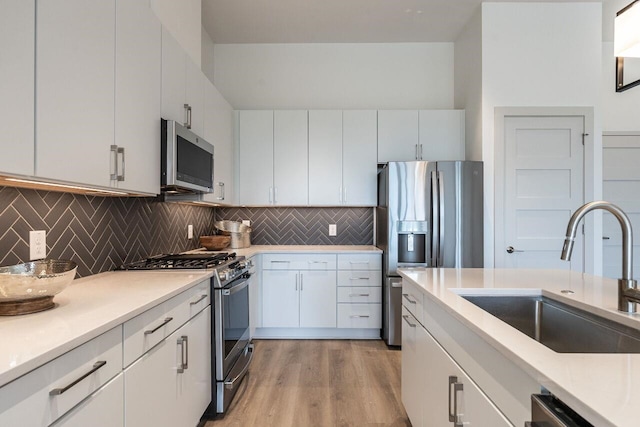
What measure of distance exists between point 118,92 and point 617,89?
487 centimetres

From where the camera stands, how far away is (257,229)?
404cm

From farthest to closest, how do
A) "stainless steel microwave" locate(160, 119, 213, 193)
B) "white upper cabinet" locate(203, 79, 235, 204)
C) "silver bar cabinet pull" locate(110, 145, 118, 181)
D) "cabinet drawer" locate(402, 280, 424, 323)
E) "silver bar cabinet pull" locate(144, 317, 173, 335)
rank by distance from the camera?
"white upper cabinet" locate(203, 79, 235, 204) → "stainless steel microwave" locate(160, 119, 213, 193) → "cabinet drawer" locate(402, 280, 424, 323) → "silver bar cabinet pull" locate(110, 145, 118, 181) → "silver bar cabinet pull" locate(144, 317, 173, 335)

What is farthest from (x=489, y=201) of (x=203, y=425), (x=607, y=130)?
(x=203, y=425)

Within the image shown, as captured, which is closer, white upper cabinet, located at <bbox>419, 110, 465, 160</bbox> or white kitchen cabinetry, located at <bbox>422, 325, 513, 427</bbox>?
white kitchen cabinetry, located at <bbox>422, 325, 513, 427</bbox>

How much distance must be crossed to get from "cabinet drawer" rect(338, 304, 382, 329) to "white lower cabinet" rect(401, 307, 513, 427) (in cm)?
141

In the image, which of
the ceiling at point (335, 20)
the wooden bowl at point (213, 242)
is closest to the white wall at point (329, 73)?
the ceiling at point (335, 20)

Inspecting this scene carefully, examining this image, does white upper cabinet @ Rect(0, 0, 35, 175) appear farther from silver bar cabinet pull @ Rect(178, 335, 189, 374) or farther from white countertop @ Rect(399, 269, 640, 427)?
white countertop @ Rect(399, 269, 640, 427)

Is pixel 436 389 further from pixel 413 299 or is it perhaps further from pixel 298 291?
pixel 298 291

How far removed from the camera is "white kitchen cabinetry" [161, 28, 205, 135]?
6.86ft

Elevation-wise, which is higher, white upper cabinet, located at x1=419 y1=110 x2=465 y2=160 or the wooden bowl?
white upper cabinet, located at x1=419 y1=110 x2=465 y2=160

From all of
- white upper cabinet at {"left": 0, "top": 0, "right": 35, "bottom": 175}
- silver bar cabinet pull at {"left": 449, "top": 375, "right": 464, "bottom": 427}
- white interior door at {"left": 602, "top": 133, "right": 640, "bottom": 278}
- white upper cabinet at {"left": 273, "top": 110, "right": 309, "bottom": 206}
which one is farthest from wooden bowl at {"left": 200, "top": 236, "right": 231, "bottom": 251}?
white interior door at {"left": 602, "top": 133, "right": 640, "bottom": 278}

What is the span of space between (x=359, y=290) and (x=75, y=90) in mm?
2827

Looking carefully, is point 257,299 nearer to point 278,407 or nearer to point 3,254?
point 278,407

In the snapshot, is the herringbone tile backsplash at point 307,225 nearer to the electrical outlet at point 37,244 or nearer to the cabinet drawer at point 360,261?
the cabinet drawer at point 360,261
